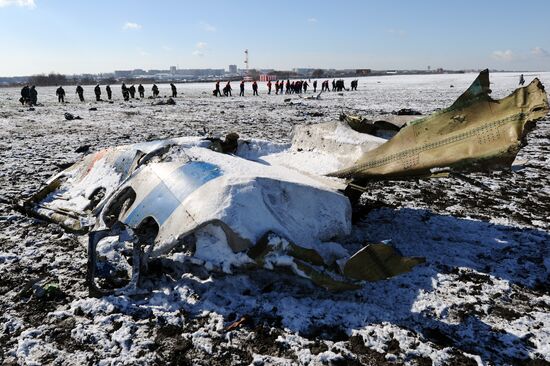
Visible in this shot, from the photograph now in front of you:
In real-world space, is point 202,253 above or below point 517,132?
below

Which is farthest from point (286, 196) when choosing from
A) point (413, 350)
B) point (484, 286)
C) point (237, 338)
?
point (484, 286)

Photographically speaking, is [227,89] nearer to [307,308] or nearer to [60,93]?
[60,93]

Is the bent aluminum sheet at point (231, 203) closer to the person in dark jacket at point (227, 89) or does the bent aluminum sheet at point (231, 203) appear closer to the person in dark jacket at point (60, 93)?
the person in dark jacket at point (60, 93)

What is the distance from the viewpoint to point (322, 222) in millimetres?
4340

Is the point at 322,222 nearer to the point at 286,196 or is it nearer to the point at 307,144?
the point at 286,196

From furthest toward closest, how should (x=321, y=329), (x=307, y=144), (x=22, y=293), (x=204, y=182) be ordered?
(x=307, y=144), (x=204, y=182), (x=22, y=293), (x=321, y=329)

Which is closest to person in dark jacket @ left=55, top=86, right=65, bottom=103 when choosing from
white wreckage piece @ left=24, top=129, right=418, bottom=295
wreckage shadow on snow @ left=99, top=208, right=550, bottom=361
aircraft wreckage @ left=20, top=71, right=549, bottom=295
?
white wreckage piece @ left=24, top=129, right=418, bottom=295

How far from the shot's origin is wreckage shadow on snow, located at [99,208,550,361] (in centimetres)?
336

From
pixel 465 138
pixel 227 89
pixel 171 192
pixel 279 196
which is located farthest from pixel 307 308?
pixel 227 89

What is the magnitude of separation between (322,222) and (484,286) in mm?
1755

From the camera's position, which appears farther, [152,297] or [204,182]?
[204,182]

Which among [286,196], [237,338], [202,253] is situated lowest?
[237,338]

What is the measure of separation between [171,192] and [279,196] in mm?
1190

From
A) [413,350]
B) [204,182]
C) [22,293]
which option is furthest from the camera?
[204,182]
